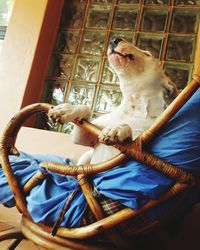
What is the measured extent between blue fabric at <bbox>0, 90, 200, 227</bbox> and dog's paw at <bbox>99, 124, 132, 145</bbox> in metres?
0.05

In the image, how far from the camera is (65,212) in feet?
2.01

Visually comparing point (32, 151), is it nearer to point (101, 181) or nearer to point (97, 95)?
point (97, 95)

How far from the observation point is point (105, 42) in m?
1.88

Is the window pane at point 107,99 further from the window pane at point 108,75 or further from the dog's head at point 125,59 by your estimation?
the dog's head at point 125,59

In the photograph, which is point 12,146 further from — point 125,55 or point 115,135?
point 125,55

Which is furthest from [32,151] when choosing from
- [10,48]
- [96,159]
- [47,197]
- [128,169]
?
[128,169]

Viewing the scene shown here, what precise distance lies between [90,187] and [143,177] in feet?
0.43

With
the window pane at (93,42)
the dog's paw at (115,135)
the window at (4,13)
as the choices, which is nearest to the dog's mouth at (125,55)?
the dog's paw at (115,135)

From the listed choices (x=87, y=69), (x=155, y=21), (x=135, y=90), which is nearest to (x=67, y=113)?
(x=135, y=90)

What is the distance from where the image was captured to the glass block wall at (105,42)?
1.77 meters

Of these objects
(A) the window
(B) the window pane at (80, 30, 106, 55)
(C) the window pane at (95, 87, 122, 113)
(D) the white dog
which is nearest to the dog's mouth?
(D) the white dog

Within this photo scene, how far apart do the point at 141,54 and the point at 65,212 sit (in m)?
0.61

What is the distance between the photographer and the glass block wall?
1.77m

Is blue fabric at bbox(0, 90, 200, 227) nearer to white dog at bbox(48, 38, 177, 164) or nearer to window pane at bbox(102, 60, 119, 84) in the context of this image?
white dog at bbox(48, 38, 177, 164)
